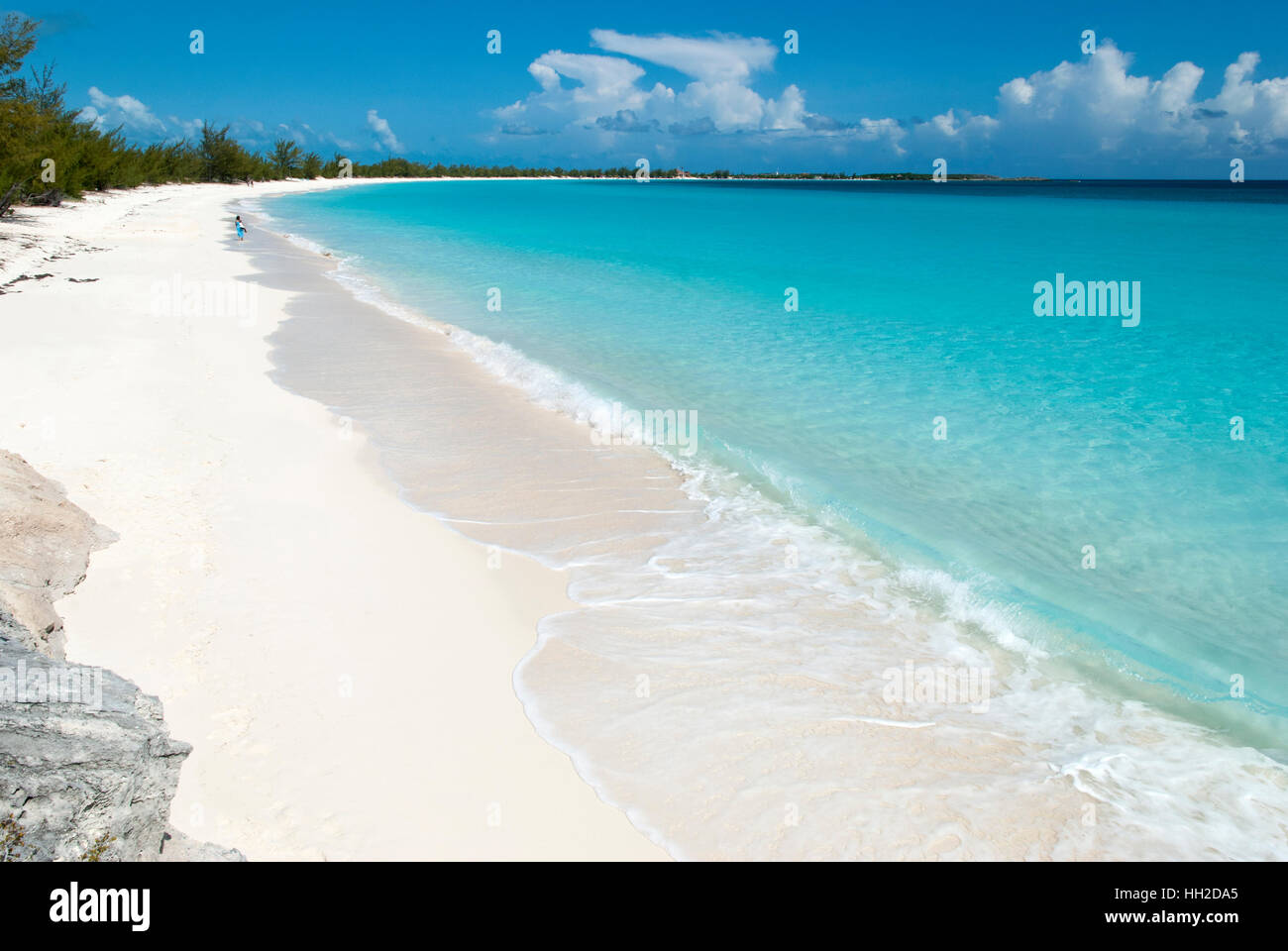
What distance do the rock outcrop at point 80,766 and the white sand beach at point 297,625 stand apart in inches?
20.0

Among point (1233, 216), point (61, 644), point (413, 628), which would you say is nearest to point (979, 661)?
point (413, 628)

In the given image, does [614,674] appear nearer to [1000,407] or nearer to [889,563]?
[889,563]

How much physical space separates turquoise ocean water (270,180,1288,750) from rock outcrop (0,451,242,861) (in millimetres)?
5474

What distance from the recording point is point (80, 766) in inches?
109

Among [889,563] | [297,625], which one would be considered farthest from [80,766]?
[889,563]

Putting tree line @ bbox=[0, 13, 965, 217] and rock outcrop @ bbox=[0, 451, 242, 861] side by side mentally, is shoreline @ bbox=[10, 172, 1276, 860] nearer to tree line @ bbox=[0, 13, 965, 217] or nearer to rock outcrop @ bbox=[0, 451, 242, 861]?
rock outcrop @ bbox=[0, 451, 242, 861]

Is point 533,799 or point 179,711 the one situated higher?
point 179,711

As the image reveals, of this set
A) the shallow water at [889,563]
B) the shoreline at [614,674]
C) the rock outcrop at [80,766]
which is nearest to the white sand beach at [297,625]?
the shoreline at [614,674]

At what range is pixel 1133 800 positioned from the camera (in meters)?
4.01

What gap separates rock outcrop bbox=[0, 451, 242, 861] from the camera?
8.59 feet

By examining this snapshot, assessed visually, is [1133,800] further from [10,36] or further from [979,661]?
[10,36]

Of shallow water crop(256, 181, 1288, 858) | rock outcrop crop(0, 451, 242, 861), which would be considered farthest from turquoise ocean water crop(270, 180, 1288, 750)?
rock outcrop crop(0, 451, 242, 861)

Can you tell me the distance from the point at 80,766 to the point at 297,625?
2318 millimetres

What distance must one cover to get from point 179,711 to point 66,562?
1959 millimetres
